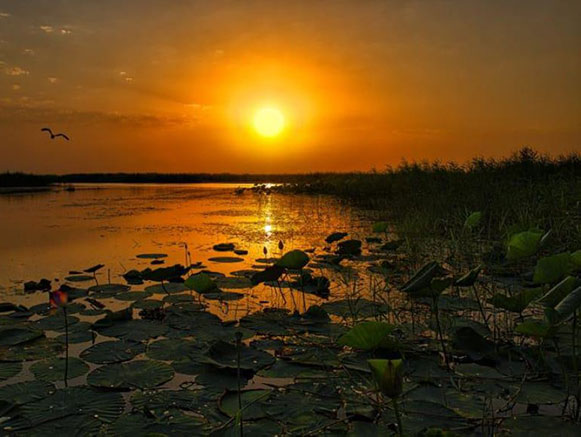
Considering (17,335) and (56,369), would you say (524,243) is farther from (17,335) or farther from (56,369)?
(17,335)

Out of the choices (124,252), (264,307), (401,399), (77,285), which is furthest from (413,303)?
(124,252)

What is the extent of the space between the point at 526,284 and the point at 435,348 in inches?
66.8

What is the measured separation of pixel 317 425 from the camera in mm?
1687

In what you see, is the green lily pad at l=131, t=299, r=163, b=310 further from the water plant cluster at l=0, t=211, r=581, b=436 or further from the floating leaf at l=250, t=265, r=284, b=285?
the floating leaf at l=250, t=265, r=284, b=285

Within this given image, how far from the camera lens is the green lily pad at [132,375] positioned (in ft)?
6.70

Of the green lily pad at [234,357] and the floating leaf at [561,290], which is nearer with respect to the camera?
the floating leaf at [561,290]

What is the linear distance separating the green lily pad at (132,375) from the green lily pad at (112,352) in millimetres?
101

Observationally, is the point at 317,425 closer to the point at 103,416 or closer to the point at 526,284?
the point at 103,416

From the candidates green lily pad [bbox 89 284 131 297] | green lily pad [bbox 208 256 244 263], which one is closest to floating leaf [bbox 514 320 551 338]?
green lily pad [bbox 89 284 131 297]

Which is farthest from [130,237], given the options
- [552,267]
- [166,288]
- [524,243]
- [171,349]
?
[552,267]

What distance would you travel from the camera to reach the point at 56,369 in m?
2.22

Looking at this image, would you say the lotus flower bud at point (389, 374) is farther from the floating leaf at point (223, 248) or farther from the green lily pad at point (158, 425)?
the floating leaf at point (223, 248)

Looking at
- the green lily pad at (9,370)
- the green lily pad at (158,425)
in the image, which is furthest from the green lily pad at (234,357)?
the green lily pad at (9,370)

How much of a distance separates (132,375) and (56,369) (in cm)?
42
